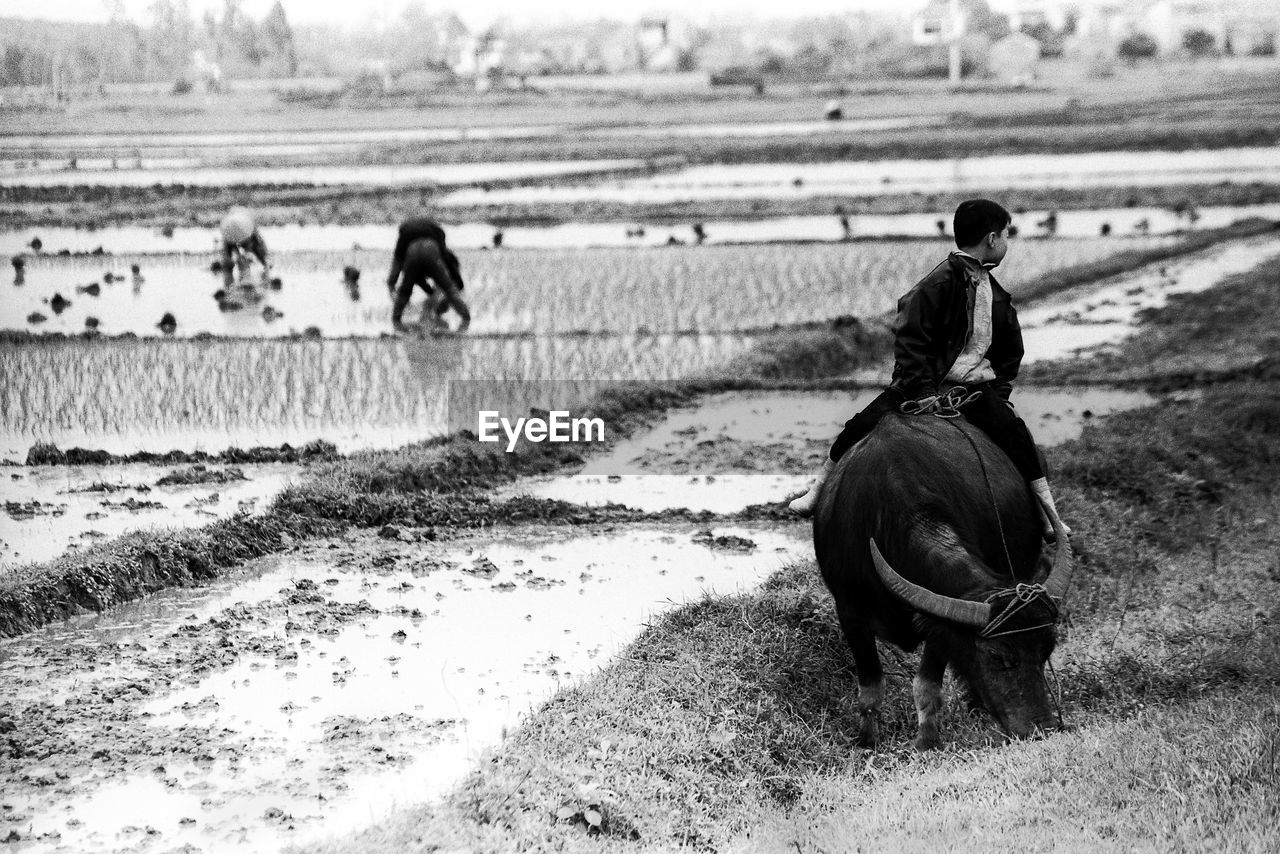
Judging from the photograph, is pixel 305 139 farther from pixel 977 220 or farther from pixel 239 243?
pixel 977 220

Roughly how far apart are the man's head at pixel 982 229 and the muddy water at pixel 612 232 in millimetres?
11078

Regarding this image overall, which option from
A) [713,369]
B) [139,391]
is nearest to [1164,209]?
[713,369]

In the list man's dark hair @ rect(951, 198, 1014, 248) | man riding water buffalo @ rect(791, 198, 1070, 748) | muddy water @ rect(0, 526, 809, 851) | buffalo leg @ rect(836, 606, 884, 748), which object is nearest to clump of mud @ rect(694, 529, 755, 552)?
muddy water @ rect(0, 526, 809, 851)

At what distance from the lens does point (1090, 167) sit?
21.1 meters

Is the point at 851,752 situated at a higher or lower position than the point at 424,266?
lower

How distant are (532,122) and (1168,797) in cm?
2650

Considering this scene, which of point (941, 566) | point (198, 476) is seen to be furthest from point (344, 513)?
point (941, 566)

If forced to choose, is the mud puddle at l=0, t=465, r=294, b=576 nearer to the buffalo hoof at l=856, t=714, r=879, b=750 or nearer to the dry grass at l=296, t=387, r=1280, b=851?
the dry grass at l=296, t=387, r=1280, b=851

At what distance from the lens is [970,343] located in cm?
383

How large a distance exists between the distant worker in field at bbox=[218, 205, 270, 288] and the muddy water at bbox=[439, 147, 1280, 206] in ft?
18.9

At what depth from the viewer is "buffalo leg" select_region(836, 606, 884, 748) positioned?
3766mm

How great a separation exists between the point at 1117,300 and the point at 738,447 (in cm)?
594

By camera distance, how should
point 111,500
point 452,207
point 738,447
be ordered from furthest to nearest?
point 452,207 < point 738,447 < point 111,500

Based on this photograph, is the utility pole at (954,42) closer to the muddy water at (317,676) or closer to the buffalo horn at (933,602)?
the muddy water at (317,676)
